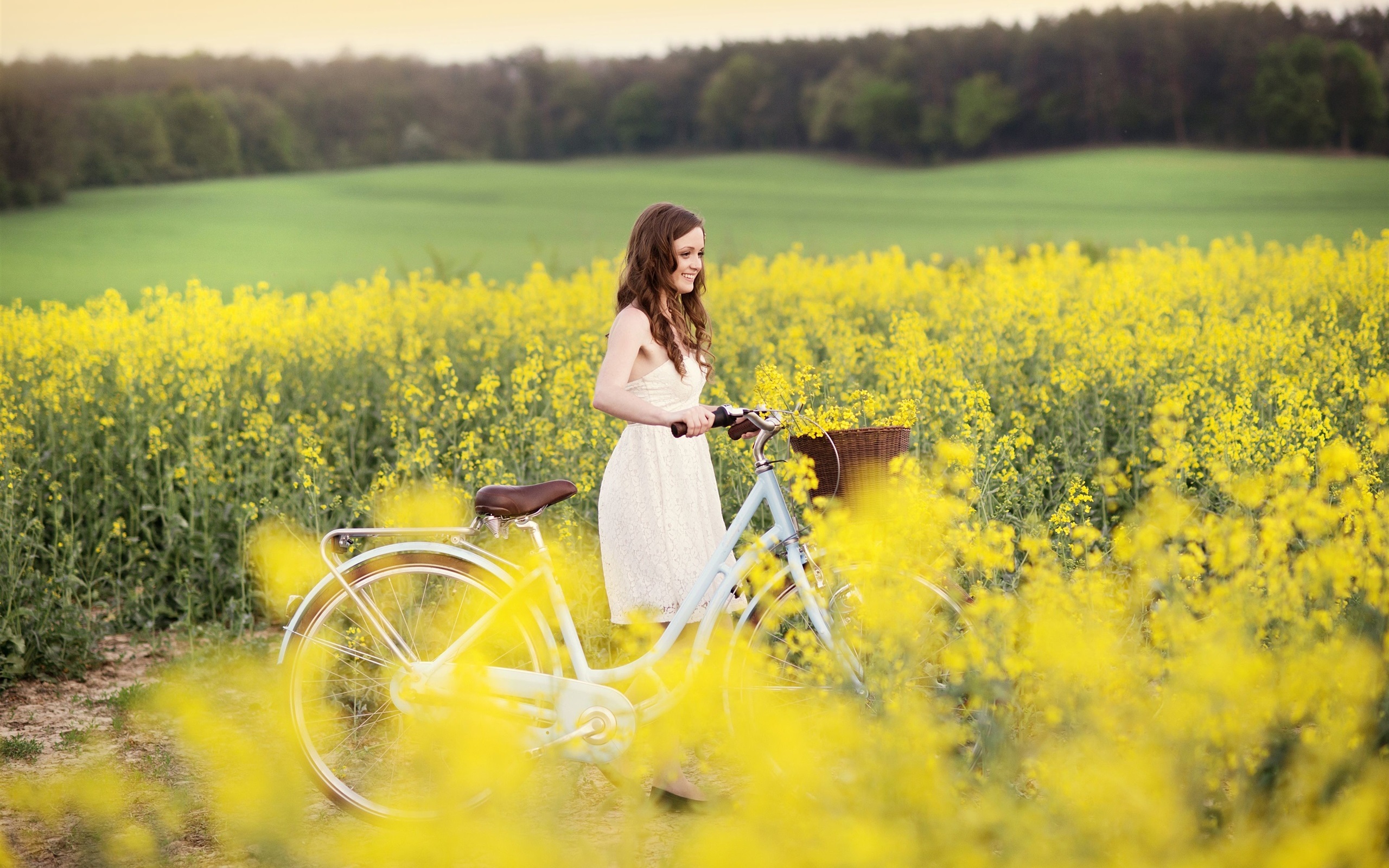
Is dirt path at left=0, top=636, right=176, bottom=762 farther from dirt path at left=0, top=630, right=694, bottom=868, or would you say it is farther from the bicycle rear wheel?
the bicycle rear wheel

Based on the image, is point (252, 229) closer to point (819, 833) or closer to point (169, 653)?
point (169, 653)

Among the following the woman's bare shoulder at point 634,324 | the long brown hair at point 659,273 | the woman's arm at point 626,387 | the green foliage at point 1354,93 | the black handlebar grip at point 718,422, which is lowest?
the black handlebar grip at point 718,422

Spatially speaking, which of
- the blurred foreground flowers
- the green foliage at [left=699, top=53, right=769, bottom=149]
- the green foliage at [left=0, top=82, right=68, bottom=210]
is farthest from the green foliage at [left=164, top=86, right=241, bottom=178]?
the blurred foreground flowers

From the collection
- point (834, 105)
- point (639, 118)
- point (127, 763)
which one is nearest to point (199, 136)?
point (639, 118)

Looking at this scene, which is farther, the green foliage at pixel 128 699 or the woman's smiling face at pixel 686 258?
the green foliage at pixel 128 699

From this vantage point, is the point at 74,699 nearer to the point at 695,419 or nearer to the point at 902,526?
the point at 695,419

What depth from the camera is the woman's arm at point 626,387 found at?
3416mm

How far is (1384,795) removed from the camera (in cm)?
219

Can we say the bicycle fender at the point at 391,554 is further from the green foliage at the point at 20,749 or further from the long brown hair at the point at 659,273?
the green foliage at the point at 20,749

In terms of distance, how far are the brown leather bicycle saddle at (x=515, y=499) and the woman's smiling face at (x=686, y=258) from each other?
0.71 meters

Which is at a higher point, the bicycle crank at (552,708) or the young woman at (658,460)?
the young woman at (658,460)

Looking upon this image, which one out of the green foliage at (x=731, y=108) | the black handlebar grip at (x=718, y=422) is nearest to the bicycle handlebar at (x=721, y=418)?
the black handlebar grip at (x=718, y=422)

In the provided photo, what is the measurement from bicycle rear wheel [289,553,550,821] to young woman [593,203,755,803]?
353 millimetres

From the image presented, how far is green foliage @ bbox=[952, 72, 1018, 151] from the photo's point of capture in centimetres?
2912
